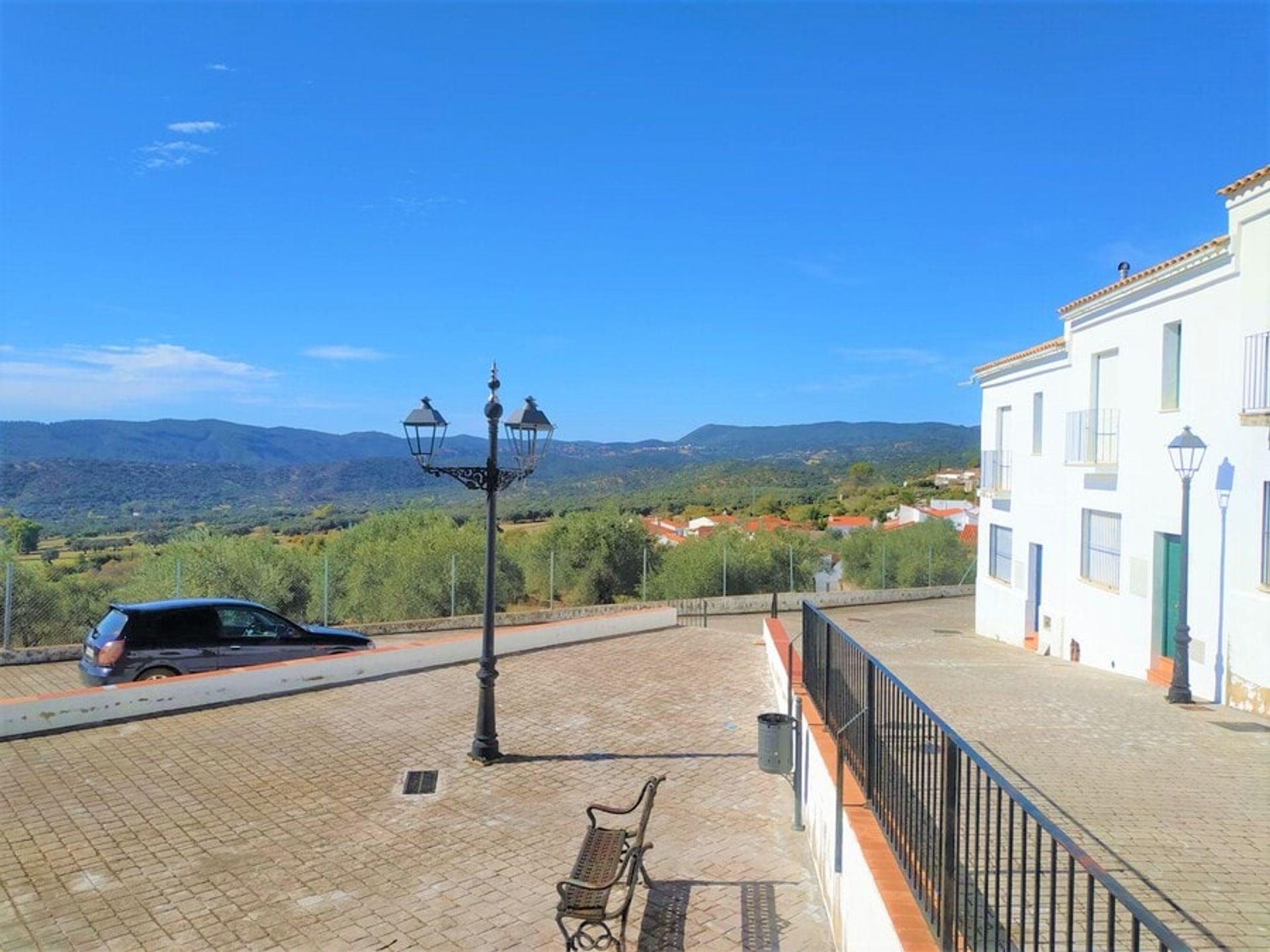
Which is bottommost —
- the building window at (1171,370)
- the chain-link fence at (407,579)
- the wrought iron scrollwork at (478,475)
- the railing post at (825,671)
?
the chain-link fence at (407,579)

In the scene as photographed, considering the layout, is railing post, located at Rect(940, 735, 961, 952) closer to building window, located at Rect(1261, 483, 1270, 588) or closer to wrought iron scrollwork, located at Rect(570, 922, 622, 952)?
wrought iron scrollwork, located at Rect(570, 922, 622, 952)

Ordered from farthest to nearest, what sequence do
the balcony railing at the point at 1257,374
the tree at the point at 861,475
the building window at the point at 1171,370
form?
the tree at the point at 861,475 → the building window at the point at 1171,370 → the balcony railing at the point at 1257,374

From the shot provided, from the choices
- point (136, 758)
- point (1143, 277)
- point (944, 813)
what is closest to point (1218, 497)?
point (1143, 277)

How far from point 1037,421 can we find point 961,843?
15.5m

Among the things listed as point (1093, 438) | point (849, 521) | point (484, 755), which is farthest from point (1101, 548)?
point (849, 521)

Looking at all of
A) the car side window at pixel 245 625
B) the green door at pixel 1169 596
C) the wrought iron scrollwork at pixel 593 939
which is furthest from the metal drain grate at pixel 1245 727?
the car side window at pixel 245 625

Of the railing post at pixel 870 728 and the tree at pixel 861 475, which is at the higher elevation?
the tree at pixel 861 475

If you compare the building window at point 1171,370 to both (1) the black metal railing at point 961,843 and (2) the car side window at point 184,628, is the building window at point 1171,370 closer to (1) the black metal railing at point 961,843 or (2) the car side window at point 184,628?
(1) the black metal railing at point 961,843

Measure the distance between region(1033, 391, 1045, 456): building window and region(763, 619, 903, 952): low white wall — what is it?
46.0 ft

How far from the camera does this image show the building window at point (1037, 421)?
61.1 feet

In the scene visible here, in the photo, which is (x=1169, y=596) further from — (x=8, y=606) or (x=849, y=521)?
(x=849, y=521)

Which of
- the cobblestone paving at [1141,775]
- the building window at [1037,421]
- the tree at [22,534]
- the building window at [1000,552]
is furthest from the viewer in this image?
the tree at [22,534]

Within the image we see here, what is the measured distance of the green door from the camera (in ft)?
40.8

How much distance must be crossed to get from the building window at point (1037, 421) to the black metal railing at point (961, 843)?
14263mm
